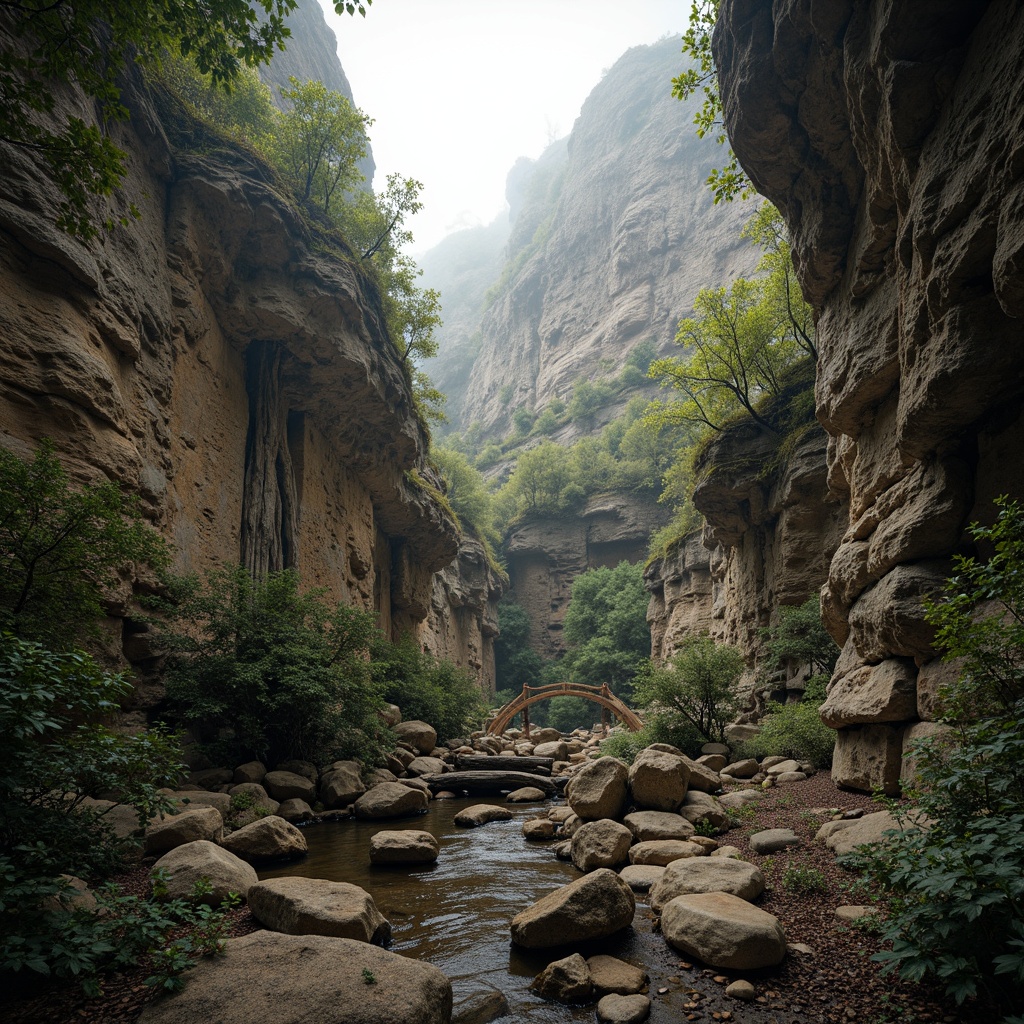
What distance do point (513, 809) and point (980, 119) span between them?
39.4 feet

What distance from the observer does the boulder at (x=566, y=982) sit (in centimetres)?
379

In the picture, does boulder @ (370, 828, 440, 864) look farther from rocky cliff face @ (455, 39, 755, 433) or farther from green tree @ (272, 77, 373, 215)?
rocky cliff face @ (455, 39, 755, 433)

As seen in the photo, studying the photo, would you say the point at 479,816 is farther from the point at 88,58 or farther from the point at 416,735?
the point at 88,58

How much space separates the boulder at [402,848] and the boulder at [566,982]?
3.46m

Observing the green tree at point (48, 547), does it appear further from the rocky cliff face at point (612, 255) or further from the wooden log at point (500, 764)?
the rocky cliff face at point (612, 255)

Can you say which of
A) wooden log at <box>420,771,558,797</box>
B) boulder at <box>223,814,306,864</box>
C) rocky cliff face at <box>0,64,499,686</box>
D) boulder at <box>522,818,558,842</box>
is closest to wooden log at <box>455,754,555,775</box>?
wooden log at <box>420,771,558,797</box>

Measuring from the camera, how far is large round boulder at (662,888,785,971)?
3781mm

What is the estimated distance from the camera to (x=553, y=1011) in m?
3.70

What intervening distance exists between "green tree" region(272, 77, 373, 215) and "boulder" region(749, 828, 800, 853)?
1901 cm

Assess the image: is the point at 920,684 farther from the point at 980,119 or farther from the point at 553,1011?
the point at 980,119

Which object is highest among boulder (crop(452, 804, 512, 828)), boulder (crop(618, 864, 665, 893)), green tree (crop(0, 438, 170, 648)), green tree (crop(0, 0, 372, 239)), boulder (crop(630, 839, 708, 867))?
green tree (crop(0, 0, 372, 239))

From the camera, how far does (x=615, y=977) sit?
12.8 feet

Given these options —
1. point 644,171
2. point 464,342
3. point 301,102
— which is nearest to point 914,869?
point 301,102

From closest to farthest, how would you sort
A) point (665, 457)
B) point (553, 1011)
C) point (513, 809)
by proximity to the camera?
point (553, 1011) → point (513, 809) → point (665, 457)
